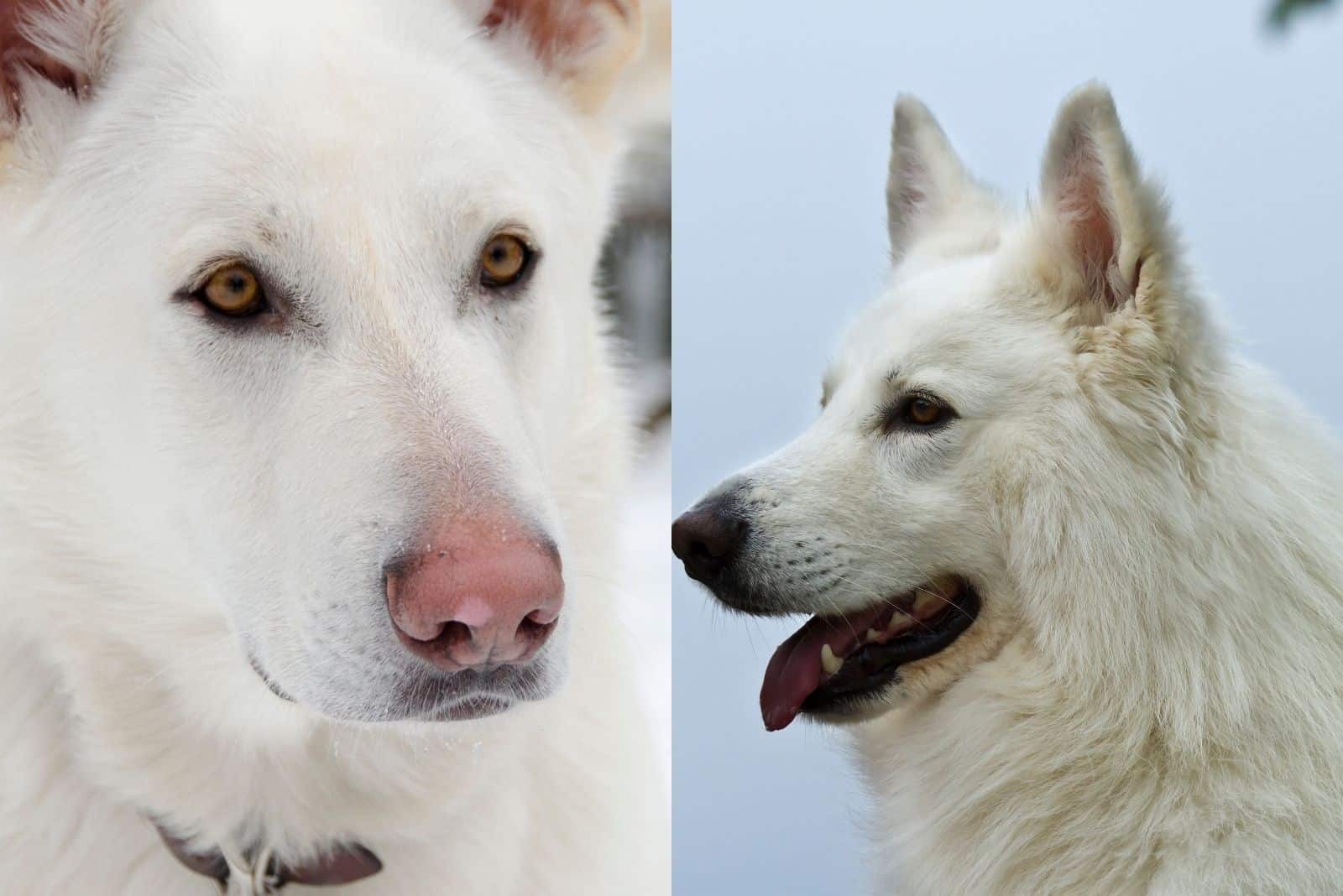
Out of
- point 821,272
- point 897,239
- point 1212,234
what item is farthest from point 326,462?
point 1212,234

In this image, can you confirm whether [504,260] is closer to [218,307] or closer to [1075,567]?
[218,307]

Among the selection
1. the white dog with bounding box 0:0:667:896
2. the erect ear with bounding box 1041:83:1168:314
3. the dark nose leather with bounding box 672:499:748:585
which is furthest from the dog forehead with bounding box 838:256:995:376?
the white dog with bounding box 0:0:667:896

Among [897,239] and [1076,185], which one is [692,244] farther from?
[1076,185]

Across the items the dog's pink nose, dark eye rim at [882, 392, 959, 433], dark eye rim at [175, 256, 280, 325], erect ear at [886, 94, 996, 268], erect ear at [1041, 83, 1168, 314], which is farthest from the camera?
erect ear at [886, 94, 996, 268]

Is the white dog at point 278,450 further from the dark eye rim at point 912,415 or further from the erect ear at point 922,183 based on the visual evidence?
the erect ear at point 922,183

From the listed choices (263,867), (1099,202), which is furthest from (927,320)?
(263,867)

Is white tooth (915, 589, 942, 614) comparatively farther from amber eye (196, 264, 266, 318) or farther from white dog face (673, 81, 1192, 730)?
amber eye (196, 264, 266, 318)
